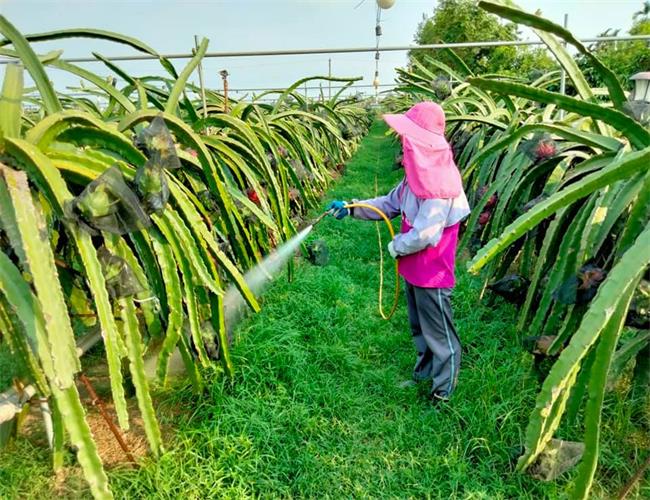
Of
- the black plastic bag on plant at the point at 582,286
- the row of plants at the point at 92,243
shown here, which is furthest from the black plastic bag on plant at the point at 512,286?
the row of plants at the point at 92,243

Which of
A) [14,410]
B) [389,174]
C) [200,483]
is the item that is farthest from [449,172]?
[389,174]

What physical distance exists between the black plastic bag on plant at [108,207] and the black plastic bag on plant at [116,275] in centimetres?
11

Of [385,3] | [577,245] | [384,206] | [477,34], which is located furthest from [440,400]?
[477,34]

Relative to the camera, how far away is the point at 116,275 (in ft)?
4.06

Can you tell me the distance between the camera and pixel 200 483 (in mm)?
1460

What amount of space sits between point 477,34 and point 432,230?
78.2ft

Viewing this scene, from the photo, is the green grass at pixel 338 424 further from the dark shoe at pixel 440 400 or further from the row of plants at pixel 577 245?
the row of plants at pixel 577 245

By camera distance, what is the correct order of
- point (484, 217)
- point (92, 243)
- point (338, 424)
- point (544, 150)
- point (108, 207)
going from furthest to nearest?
1. point (484, 217)
2. point (544, 150)
3. point (338, 424)
4. point (92, 243)
5. point (108, 207)

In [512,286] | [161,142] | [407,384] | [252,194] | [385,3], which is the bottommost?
[407,384]

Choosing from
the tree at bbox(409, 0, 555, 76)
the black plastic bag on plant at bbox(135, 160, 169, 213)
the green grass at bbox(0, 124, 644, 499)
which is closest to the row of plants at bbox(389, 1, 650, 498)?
the green grass at bbox(0, 124, 644, 499)

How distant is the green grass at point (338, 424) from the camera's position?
4.84 feet

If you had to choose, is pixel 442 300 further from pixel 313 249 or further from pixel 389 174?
pixel 389 174

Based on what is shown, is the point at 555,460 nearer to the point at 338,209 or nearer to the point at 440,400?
the point at 440,400

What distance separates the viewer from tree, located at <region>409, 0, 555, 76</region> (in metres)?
16.0
